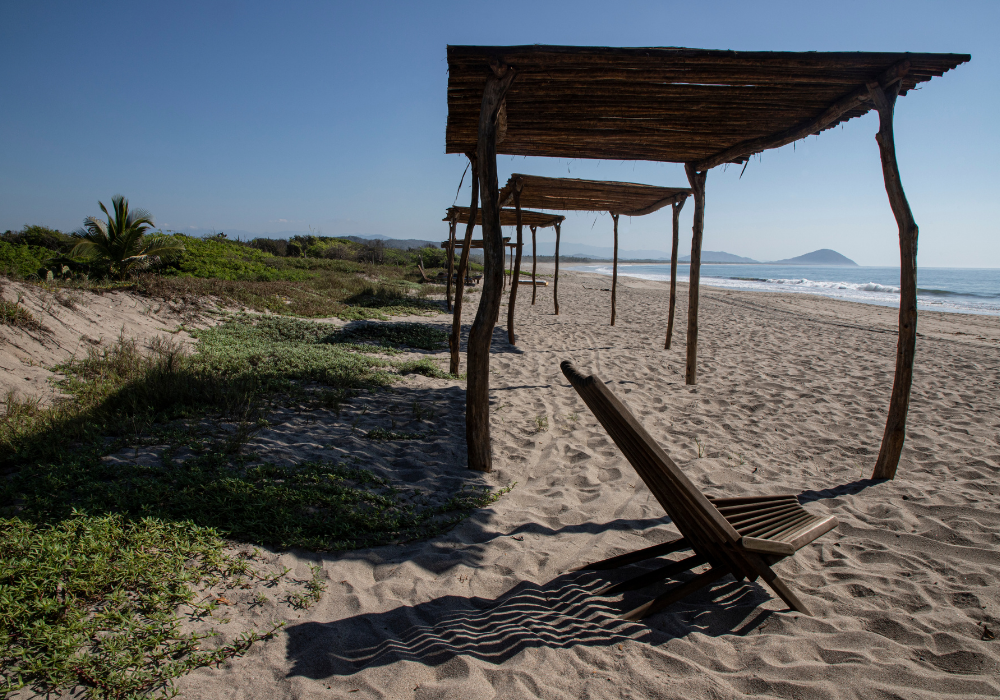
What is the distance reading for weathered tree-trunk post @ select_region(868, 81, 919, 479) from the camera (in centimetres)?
394

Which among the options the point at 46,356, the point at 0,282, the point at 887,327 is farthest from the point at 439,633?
the point at 887,327

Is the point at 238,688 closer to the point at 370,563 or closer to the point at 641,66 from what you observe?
the point at 370,563

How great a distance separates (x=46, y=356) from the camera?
533cm

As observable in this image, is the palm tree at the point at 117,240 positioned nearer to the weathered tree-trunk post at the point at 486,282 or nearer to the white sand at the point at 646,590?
the white sand at the point at 646,590

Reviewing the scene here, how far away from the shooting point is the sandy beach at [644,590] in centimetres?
189

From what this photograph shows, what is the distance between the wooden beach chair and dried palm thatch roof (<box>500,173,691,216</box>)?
6275 mm

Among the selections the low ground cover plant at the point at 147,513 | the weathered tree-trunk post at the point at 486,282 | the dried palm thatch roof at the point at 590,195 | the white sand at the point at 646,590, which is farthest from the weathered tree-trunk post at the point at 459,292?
the weathered tree-trunk post at the point at 486,282

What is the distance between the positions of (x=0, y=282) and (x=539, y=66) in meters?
7.54

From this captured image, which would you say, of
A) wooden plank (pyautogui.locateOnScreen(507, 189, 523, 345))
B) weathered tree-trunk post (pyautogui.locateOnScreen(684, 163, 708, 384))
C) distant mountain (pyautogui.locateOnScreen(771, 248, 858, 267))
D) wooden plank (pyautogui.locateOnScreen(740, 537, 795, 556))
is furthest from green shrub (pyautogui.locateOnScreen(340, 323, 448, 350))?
distant mountain (pyautogui.locateOnScreen(771, 248, 858, 267))

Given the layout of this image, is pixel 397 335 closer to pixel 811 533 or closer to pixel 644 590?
pixel 644 590

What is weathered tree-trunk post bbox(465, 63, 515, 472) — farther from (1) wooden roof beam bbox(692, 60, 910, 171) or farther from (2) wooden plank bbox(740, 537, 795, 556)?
(1) wooden roof beam bbox(692, 60, 910, 171)

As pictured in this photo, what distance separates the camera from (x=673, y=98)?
4387 millimetres

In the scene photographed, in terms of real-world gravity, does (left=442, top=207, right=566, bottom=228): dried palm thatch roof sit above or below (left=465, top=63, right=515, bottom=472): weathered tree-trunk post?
above

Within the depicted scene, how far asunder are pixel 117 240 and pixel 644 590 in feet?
36.5
